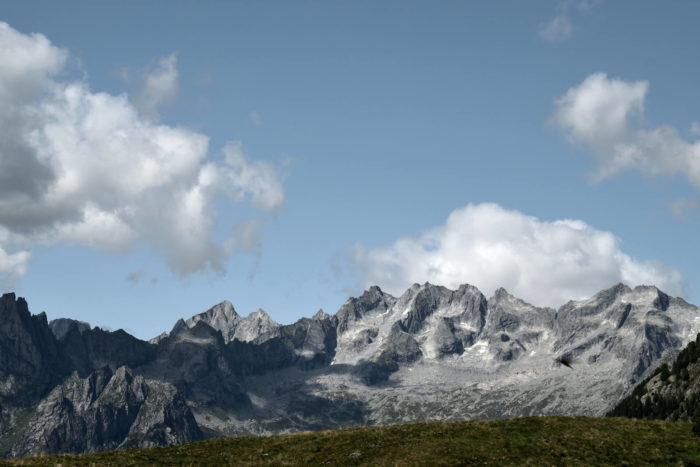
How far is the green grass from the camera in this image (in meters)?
57.8

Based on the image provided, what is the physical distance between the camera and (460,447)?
61.1m

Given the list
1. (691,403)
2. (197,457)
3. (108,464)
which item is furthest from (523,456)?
(691,403)

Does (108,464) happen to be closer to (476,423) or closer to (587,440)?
(476,423)

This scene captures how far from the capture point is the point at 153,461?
6106 cm

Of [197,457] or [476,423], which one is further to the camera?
[476,423]

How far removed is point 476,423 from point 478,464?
13.6 m

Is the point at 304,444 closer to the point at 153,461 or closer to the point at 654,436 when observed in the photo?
the point at 153,461

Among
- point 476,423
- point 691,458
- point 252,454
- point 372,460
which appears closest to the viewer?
point 691,458

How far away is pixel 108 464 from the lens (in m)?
58.8

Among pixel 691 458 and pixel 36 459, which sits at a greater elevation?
pixel 36 459

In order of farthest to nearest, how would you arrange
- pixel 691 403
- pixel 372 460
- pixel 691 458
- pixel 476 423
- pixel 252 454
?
pixel 691 403 < pixel 476 423 < pixel 252 454 < pixel 372 460 < pixel 691 458

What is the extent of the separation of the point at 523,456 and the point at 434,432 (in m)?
11.1

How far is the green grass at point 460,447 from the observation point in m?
57.8

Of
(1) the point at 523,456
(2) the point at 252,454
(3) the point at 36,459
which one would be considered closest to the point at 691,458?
(1) the point at 523,456
